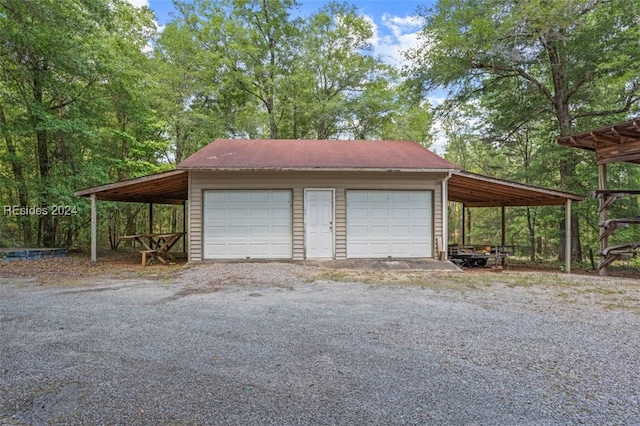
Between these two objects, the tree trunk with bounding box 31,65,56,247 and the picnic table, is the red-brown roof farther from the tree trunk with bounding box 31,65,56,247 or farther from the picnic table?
the tree trunk with bounding box 31,65,56,247

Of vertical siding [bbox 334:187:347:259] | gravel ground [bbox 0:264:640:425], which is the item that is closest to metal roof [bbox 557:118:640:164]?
gravel ground [bbox 0:264:640:425]

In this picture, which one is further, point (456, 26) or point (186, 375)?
point (456, 26)

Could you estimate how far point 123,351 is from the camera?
9.99ft

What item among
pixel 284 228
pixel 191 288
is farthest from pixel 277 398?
pixel 284 228

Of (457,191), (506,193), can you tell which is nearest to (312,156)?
(457,191)

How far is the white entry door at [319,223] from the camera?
8.99 m

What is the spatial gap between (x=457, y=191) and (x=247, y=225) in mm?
6545

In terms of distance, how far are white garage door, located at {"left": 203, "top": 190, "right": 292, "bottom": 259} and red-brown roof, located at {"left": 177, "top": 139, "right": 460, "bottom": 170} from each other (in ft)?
2.83

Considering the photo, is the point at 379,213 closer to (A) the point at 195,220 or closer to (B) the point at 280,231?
(B) the point at 280,231

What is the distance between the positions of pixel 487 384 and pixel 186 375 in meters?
2.21

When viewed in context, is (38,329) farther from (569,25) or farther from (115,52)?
(569,25)

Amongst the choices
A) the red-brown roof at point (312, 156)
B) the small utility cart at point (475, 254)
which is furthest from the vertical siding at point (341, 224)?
the small utility cart at point (475, 254)

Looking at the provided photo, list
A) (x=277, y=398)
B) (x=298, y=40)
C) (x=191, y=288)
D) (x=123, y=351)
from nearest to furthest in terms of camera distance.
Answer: (x=277, y=398), (x=123, y=351), (x=191, y=288), (x=298, y=40)

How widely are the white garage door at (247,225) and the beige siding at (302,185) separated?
179 mm
